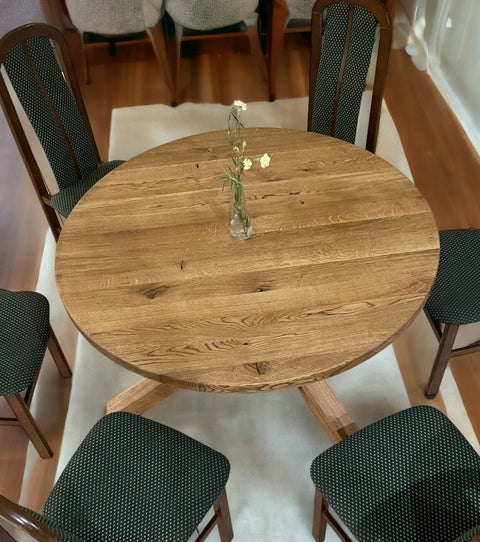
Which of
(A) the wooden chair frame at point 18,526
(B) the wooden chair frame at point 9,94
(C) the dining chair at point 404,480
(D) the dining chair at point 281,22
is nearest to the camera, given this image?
(A) the wooden chair frame at point 18,526

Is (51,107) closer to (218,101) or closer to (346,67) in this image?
(346,67)

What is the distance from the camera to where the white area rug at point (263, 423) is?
6.06ft

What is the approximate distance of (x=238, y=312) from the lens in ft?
4.77

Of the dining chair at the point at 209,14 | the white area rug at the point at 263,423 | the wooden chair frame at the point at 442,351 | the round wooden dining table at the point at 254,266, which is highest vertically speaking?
the dining chair at the point at 209,14

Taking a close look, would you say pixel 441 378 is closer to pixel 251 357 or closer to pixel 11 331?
pixel 251 357

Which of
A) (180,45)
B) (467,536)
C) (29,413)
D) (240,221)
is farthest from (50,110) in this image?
(467,536)

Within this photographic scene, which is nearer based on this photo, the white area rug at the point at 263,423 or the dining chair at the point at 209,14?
the white area rug at the point at 263,423

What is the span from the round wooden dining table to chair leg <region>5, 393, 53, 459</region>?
0.48 meters

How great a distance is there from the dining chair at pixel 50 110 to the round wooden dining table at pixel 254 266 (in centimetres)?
44

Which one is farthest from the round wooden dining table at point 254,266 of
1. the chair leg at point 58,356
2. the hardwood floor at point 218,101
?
the hardwood floor at point 218,101

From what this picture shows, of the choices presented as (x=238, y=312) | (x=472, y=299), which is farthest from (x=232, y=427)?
(x=472, y=299)

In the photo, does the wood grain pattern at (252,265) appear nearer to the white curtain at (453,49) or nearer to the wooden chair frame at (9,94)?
the wooden chair frame at (9,94)

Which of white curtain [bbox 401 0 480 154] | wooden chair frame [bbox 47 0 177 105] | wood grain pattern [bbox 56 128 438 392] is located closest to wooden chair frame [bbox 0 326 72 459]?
wood grain pattern [bbox 56 128 438 392]

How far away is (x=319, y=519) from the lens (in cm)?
167
